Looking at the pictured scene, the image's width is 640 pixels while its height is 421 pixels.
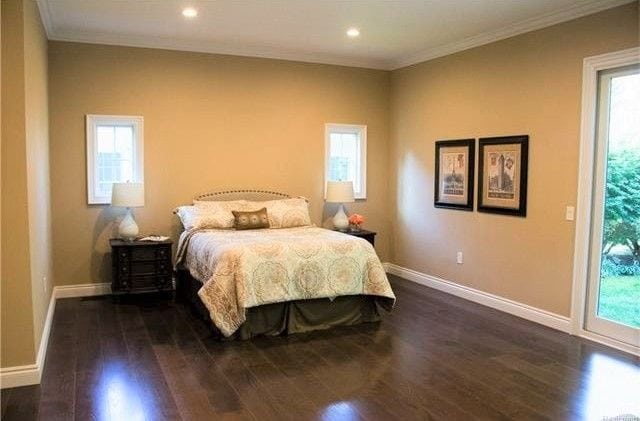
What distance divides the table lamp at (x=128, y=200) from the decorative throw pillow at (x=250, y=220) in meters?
1.03

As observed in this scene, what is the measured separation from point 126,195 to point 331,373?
305 centimetres

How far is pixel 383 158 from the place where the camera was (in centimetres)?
716

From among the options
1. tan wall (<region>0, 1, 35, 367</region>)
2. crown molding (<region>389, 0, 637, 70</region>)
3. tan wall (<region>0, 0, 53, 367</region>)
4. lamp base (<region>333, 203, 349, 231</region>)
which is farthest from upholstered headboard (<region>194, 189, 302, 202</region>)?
tan wall (<region>0, 1, 35, 367</region>)

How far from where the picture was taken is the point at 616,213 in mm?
4266

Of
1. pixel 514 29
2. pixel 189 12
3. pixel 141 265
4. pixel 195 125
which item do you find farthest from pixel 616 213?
pixel 141 265

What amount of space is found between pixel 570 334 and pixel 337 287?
2070mm

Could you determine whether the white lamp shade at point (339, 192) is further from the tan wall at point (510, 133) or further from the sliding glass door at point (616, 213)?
the sliding glass door at point (616, 213)

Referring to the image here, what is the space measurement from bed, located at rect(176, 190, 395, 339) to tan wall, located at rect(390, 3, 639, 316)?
1.35 metres

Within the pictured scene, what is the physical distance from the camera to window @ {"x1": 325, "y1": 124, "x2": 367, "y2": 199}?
693 cm

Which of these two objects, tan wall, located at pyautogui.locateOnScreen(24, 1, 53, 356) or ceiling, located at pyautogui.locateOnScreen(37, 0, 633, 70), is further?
ceiling, located at pyautogui.locateOnScreen(37, 0, 633, 70)

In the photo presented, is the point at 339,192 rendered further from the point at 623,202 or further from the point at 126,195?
the point at 623,202

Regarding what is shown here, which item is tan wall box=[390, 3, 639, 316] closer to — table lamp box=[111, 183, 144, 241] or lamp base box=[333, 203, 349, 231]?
lamp base box=[333, 203, 349, 231]

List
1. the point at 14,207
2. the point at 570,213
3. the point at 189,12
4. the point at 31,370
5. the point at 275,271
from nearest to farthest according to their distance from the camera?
the point at 14,207, the point at 31,370, the point at 275,271, the point at 570,213, the point at 189,12

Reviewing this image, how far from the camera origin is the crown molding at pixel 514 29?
430 cm
